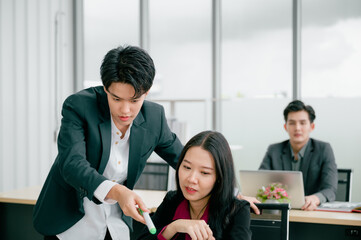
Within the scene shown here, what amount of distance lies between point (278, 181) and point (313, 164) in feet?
2.34

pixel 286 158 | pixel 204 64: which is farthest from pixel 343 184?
pixel 204 64

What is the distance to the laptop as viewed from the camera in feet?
7.94

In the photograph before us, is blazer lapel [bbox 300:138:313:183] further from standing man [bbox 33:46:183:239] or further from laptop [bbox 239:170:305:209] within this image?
standing man [bbox 33:46:183:239]

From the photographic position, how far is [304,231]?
2.35 metres

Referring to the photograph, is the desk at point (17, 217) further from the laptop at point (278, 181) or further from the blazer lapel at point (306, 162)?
the blazer lapel at point (306, 162)

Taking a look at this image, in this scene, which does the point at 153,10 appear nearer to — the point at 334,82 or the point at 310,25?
the point at 310,25

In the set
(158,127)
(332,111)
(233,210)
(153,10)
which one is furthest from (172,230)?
(153,10)

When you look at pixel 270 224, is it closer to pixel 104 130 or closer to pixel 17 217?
pixel 104 130

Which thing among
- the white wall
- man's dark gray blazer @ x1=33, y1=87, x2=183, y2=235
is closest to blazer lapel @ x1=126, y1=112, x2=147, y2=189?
man's dark gray blazer @ x1=33, y1=87, x2=183, y2=235

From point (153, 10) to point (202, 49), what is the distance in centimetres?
81

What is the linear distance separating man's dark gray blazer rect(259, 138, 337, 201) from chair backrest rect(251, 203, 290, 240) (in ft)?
3.74

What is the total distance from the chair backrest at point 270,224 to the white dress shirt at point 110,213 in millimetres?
558

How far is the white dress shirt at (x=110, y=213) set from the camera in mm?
1695

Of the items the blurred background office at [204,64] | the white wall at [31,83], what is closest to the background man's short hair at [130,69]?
the blurred background office at [204,64]
